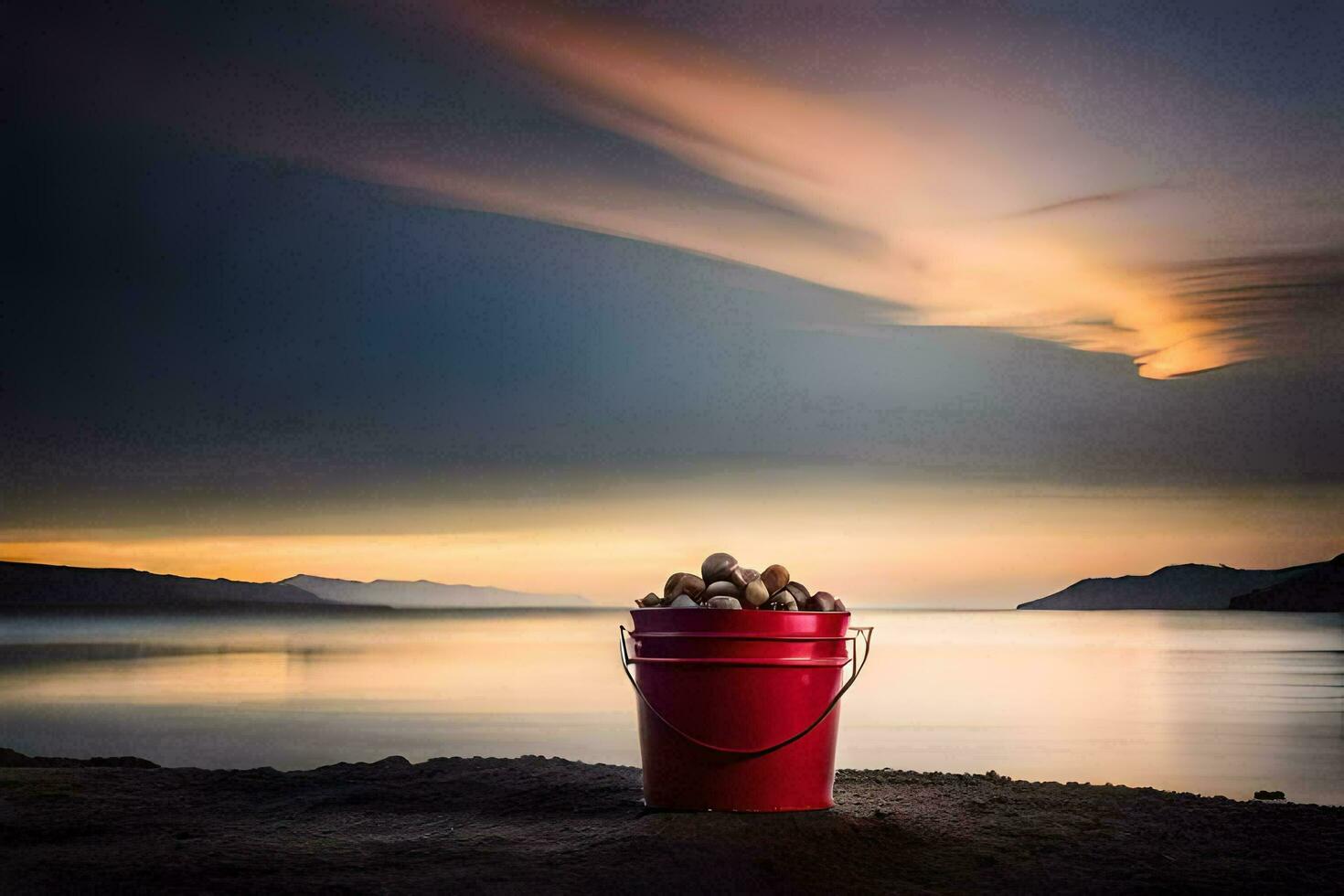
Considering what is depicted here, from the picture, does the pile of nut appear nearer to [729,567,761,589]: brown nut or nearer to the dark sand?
[729,567,761,589]: brown nut

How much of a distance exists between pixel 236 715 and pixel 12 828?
29.4ft

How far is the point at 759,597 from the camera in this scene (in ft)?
20.7

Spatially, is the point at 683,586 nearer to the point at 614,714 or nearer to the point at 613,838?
the point at 613,838

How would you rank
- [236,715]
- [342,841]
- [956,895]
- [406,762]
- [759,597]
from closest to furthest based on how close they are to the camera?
[956,895] → [342,841] → [759,597] → [406,762] → [236,715]

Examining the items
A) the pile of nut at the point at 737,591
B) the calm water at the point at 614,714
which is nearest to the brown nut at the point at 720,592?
the pile of nut at the point at 737,591

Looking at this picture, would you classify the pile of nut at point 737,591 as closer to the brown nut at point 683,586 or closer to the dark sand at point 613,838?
the brown nut at point 683,586

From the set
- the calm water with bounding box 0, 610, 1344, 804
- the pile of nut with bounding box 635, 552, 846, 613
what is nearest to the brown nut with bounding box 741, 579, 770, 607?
the pile of nut with bounding box 635, 552, 846, 613

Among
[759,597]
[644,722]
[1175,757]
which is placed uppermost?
[759,597]

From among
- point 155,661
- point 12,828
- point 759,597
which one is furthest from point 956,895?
point 155,661

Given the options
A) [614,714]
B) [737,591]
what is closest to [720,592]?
[737,591]

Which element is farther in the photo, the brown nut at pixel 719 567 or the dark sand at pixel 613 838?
the brown nut at pixel 719 567

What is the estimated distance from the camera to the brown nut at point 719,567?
21.1 ft

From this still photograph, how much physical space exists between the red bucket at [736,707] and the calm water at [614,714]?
14.6ft

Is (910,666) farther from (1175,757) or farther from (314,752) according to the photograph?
(314,752)
